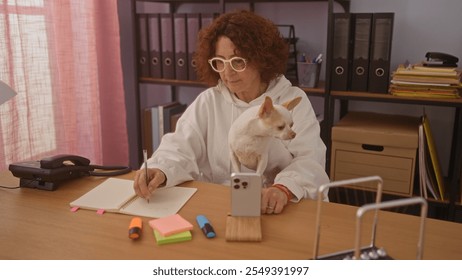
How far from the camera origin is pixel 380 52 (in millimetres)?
1979

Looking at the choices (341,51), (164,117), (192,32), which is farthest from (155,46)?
(341,51)

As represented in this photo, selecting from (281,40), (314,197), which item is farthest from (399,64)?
(314,197)

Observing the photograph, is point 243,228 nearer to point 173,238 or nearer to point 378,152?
point 173,238

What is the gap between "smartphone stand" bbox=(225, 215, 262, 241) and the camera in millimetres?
922

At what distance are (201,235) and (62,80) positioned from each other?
1.42 meters

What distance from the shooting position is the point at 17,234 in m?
0.96

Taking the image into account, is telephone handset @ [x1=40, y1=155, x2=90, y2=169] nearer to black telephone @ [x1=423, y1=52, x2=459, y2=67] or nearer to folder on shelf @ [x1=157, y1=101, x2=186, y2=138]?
folder on shelf @ [x1=157, y1=101, x2=186, y2=138]

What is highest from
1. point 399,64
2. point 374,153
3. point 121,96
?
point 399,64

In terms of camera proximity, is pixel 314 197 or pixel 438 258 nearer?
pixel 438 258

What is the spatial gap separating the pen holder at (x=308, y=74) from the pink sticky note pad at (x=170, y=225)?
1338mm

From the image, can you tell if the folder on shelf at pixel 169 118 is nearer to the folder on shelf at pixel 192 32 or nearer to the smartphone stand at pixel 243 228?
the folder on shelf at pixel 192 32

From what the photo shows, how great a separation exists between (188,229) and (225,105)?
2.04ft

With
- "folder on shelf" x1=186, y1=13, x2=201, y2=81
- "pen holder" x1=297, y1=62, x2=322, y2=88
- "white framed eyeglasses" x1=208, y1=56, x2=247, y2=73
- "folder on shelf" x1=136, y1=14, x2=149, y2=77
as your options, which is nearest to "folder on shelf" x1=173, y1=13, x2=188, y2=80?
"folder on shelf" x1=186, y1=13, x2=201, y2=81

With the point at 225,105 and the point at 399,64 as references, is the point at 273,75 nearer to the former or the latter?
the point at 225,105
